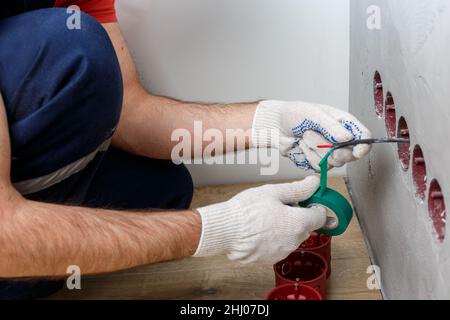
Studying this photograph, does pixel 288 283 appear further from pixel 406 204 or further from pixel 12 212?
pixel 12 212

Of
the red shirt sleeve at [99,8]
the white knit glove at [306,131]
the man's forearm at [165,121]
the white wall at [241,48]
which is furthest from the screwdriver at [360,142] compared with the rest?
the red shirt sleeve at [99,8]

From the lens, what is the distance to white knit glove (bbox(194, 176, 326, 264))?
0.93 metres

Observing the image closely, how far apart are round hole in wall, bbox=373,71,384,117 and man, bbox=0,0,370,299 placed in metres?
0.10

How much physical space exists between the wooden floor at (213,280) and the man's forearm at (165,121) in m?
0.27

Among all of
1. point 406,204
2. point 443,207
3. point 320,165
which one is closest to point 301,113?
point 320,165

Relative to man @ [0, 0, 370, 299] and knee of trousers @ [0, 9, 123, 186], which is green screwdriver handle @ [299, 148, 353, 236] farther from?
knee of trousers @ [0, 9, 123, 186]

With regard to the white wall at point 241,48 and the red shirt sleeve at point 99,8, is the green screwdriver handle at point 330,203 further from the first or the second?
the red shirt sleeve at point 99,8

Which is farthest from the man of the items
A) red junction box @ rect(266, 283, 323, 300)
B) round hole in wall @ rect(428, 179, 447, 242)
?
round hole in wall @ rect(428, 179, 447, 242)

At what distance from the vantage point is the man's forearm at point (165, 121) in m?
1.21

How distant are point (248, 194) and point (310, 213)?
0.11m

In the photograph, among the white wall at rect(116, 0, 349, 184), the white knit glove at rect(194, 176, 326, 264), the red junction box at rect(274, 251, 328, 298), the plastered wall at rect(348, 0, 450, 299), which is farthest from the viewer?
the white wall at rect(116, 0, 349, 184)

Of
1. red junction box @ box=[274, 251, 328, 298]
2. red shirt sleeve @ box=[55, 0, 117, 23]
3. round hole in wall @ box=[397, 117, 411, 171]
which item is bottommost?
red junction box @ box=[274, 251, 328, 298]

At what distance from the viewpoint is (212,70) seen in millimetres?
1448

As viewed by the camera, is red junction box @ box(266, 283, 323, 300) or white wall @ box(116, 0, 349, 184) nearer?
red junction box @ box(266, 283, 323, 300)
